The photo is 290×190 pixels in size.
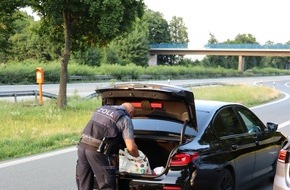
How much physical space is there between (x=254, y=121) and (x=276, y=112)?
13835 millimetres

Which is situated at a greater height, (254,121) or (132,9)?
(132,9)

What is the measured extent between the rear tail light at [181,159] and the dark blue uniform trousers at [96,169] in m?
0.73

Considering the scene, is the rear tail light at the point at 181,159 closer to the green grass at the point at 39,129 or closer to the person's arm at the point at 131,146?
the person's arm at the point at 131,146

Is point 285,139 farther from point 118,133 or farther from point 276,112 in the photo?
point 276,112

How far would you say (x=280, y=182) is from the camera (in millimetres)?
4984

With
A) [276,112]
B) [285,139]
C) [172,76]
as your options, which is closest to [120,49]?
[172,76]

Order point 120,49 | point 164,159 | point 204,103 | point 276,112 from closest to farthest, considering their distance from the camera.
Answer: point 164,159
point 204,103
point 276,112
point 120,49

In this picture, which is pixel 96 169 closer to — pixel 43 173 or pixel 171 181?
pixel 171 181

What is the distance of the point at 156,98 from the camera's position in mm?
5773

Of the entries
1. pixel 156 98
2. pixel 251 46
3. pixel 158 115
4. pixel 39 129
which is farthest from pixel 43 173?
pixel 251 46

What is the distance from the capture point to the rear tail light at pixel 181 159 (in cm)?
531

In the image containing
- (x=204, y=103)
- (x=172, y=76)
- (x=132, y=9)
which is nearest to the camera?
(x=204, y=103)

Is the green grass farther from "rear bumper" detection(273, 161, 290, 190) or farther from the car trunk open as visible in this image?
"rear bumper" detection(273, 161, 290, 190)

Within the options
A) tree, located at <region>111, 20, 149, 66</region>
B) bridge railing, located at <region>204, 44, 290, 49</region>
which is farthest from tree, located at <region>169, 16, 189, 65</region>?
bridge railing, located at <region>204, 44, 290, 49</region>
